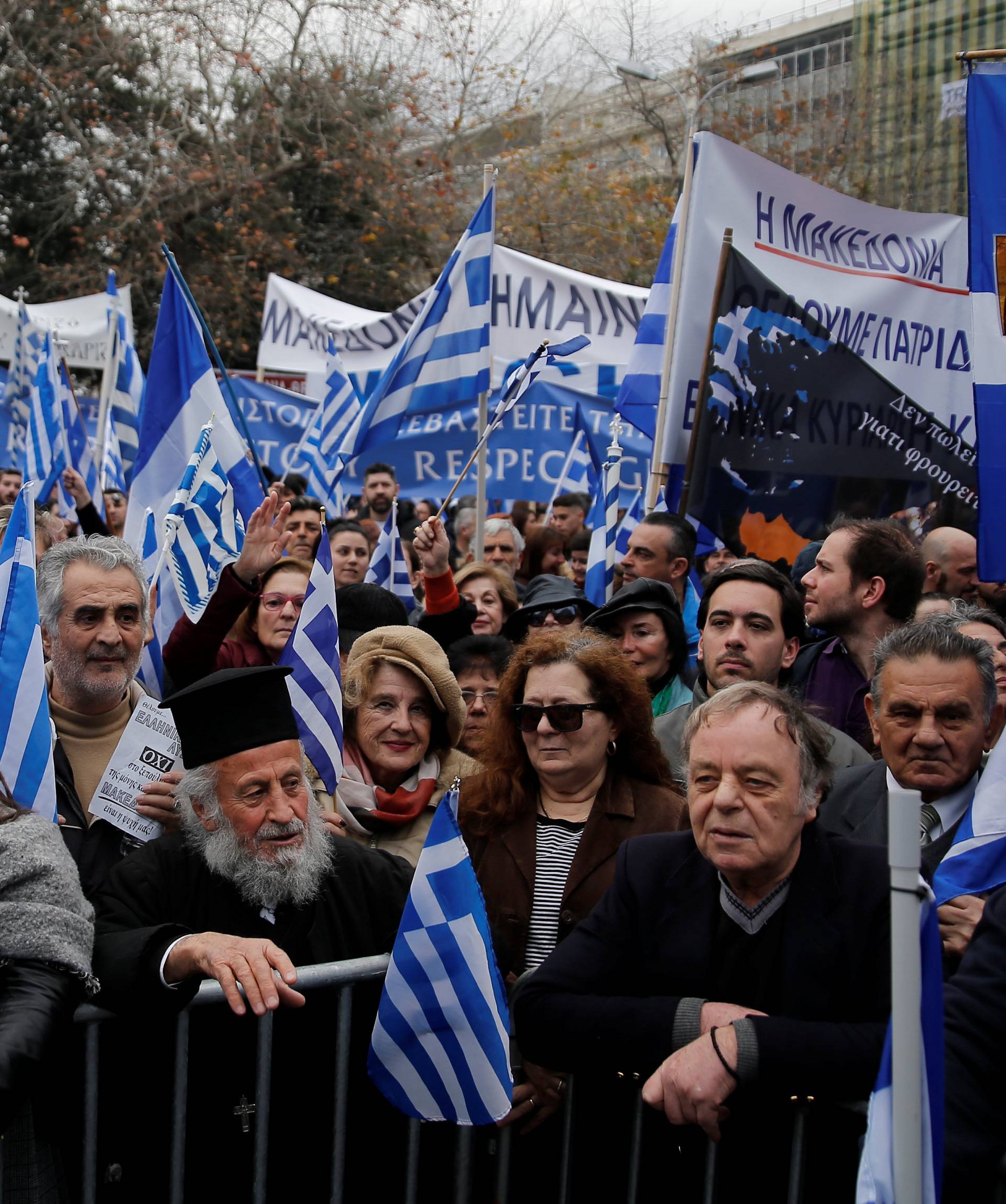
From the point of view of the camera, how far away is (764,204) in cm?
609

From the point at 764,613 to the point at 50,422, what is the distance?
4558 mm

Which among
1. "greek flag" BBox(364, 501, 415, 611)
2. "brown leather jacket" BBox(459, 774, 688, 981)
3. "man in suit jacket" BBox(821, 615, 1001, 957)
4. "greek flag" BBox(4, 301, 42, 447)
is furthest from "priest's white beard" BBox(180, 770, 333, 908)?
"greek flag" BBox(4, 301, 42, 447)

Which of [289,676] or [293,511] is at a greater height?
[293,511]

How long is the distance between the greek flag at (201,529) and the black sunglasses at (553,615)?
1.17 metres

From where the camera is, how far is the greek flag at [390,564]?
6.73 metres

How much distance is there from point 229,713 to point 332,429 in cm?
563

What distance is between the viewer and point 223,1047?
2.83 meters

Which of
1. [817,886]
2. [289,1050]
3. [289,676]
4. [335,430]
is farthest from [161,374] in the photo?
[817,886]

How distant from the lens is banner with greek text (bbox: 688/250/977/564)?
221 inches

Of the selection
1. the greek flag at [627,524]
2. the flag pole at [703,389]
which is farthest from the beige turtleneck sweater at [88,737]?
the greek flag at [627,524]

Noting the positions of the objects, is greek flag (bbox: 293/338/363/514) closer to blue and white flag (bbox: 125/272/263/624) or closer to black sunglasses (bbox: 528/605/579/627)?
blue and white flag (bbox: 125/272/263/624)

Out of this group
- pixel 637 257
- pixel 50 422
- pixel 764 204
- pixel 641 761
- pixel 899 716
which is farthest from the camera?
pixel 637 257

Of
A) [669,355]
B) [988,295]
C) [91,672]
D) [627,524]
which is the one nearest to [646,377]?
[627,524]

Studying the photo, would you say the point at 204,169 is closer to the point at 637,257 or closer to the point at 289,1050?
the point at 637,257
